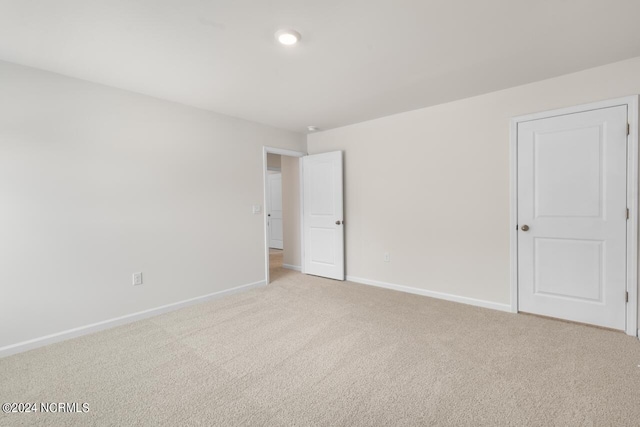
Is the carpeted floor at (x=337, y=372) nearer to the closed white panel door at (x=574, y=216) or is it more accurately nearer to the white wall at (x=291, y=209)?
the closed white panel door at (x=574, y=216)

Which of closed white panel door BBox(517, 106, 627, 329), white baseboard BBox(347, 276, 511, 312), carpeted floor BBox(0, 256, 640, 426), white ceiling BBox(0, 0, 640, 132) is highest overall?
white ceiling BBox(0, 0, 640, 132)

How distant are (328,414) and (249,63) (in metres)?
2.57

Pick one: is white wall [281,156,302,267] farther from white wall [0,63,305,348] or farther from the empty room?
white wall [0,63,305,348]

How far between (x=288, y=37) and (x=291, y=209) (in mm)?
3464

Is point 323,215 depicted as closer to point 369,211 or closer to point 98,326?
point 369,211

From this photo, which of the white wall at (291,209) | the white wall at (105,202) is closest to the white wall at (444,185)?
the white wall at (291,209)

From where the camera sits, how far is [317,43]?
6.92ft

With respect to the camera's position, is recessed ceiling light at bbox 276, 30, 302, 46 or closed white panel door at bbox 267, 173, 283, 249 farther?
closed white panel door at bbox 267, 173, 283, 249

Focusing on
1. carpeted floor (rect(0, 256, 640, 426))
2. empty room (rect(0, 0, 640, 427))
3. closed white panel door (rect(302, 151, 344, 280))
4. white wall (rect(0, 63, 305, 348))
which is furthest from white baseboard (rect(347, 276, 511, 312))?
white wall (rect(0, 63, 305, 348))

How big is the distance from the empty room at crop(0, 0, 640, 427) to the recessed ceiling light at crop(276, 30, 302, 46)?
18 mm

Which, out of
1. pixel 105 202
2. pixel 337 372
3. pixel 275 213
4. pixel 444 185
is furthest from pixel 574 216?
pixel 275 213

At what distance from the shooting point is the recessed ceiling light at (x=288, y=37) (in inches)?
77.1

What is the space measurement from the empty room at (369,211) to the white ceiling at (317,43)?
0.8 inches

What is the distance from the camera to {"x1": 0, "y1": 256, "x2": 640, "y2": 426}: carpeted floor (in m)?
1.62
